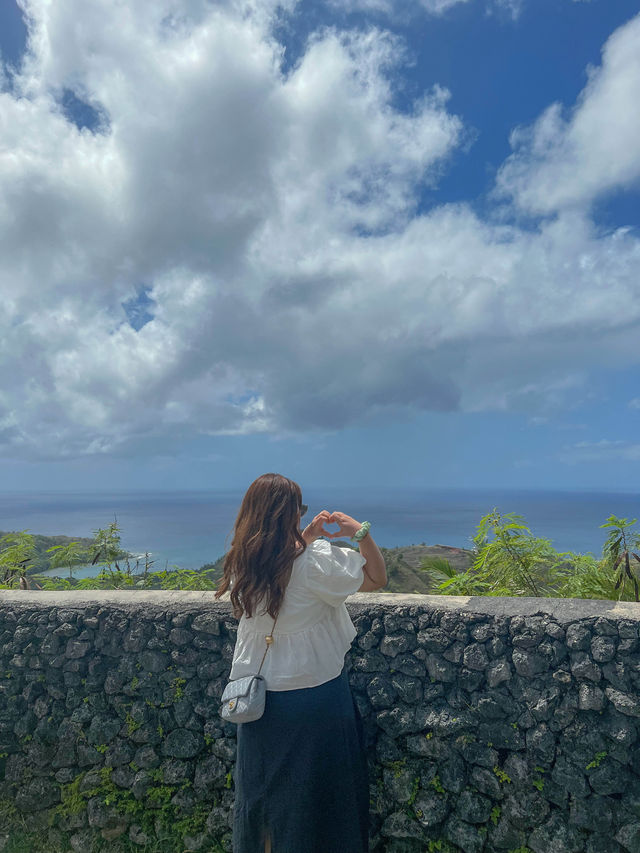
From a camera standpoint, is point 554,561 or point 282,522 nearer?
point 282,522

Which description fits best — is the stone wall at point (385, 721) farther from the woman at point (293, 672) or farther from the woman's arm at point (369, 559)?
the woman's arm at point (369, 559)

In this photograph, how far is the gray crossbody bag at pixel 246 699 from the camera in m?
2.23

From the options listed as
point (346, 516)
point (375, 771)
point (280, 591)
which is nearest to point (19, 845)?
point (375, 771)

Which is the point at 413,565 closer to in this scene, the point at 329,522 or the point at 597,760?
the point at 597,760

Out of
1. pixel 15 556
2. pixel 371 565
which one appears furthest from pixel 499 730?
pixel 15 556

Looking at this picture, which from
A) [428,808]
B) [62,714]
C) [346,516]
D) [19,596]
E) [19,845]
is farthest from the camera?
[19,596]

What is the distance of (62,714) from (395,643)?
7.71ft

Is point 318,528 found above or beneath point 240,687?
above

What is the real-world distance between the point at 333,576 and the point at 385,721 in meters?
1.31

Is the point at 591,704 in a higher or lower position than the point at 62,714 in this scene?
higher

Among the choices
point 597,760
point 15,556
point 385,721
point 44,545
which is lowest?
point 597,760

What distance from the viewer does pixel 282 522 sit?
234 centimetres

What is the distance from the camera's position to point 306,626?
7.75 ft

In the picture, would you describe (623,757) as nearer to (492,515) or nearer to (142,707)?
(492,515)
